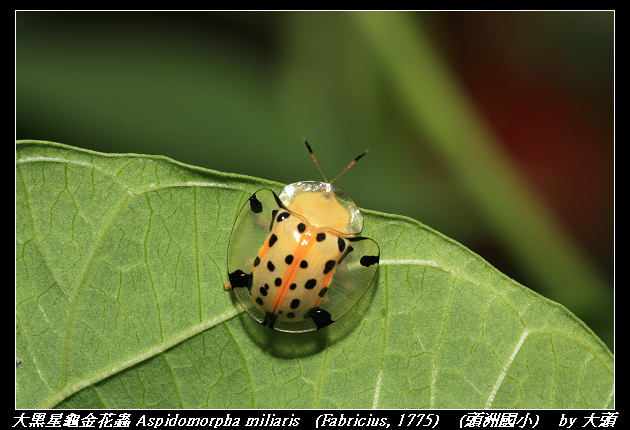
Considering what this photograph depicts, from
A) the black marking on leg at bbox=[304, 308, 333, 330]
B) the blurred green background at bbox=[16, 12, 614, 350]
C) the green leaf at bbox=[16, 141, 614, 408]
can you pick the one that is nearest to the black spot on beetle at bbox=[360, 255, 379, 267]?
the green leaf at bbox=[16, 141, 614, 408]

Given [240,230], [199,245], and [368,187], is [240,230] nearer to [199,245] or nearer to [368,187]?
[199,245]

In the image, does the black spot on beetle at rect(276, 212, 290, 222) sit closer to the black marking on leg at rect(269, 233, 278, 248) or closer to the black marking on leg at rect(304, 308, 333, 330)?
the black marking on leg at rect(269, 233, 278, 248)

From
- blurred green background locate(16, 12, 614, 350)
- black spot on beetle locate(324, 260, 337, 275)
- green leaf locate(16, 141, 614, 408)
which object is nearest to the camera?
green leaf locate(16, 141, 614, 408)

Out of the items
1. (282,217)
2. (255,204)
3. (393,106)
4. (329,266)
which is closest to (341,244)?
(329,266)

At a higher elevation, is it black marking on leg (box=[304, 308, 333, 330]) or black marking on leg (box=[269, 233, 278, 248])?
black marking on leg (box=[269, 233, 278, 248])

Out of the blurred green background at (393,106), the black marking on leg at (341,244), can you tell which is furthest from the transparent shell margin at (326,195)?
the blurred green background at (393,106)

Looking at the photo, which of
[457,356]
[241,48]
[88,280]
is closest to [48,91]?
[241,48]

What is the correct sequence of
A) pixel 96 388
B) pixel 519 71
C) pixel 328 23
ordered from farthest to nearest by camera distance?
pixel 328 23
pixel 519 71
pixel 96 388
